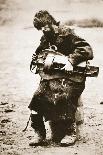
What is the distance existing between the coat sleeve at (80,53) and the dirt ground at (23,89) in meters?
0.20

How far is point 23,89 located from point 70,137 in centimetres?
71

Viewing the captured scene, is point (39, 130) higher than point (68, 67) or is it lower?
lower

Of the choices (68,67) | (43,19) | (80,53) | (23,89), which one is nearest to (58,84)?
(68,67)

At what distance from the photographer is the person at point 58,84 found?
3.45m

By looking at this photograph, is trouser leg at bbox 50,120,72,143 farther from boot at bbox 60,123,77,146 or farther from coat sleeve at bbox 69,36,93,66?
coat sleeve at bbox 69,36,93,66

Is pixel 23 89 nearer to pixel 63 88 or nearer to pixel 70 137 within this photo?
pixel 63 88

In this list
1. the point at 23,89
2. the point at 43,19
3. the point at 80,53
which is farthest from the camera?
the point at 23,89

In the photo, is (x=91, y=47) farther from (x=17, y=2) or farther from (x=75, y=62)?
(x=17, y=2)

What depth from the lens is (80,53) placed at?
3.39m

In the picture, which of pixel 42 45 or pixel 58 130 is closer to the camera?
pixel 58 130

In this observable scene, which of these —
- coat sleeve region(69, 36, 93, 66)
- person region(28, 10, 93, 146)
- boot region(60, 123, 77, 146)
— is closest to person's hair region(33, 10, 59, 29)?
person region(28, 10, 93, 146)

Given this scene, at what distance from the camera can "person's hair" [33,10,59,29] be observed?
3.59 meters

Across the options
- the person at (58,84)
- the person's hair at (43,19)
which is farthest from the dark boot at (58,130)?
the person's hair at (43,19)

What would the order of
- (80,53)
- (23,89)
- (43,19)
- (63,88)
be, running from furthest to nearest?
1. (23,89)
2. (43,19)
3. (63,88)
4. (80,53)
